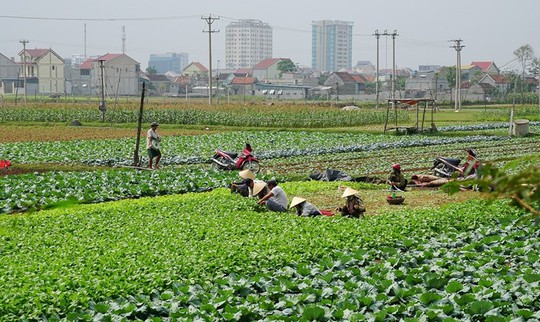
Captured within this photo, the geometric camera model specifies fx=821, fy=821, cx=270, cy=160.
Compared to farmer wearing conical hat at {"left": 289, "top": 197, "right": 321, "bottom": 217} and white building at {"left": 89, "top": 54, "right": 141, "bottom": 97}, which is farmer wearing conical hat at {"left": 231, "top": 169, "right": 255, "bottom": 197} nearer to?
farmer wearing conical hat at {"left": 289, "top": 197, "right": 321, "bottom": 217}

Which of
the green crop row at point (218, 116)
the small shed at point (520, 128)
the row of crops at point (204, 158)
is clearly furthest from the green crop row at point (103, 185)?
the green crop row at point (218, 116)

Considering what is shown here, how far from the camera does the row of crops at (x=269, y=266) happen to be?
9117mm

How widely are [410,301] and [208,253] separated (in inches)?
126

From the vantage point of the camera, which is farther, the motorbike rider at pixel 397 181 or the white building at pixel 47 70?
the white building at pixel 47 70

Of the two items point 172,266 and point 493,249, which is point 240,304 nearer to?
point 172,266

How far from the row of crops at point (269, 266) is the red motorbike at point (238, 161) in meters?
7.24

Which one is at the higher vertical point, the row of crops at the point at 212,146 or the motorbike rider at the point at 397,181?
the row of crops at the point at 212,146

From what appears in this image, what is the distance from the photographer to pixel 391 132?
4028 centimetres

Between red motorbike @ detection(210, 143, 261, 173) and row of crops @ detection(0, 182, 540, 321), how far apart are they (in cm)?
724

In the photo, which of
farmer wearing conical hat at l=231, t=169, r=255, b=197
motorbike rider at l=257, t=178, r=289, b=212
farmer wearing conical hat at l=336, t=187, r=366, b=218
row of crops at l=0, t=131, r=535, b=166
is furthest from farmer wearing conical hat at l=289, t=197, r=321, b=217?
row of crops at l=0, t=131, r=535, b=166

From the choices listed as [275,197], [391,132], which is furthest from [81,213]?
[391,132]

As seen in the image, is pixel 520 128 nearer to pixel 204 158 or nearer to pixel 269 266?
pixel 204 158

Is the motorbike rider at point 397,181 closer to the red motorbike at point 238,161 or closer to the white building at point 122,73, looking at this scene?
the red motorbike at point 238,161

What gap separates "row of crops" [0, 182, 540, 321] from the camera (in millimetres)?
9117
